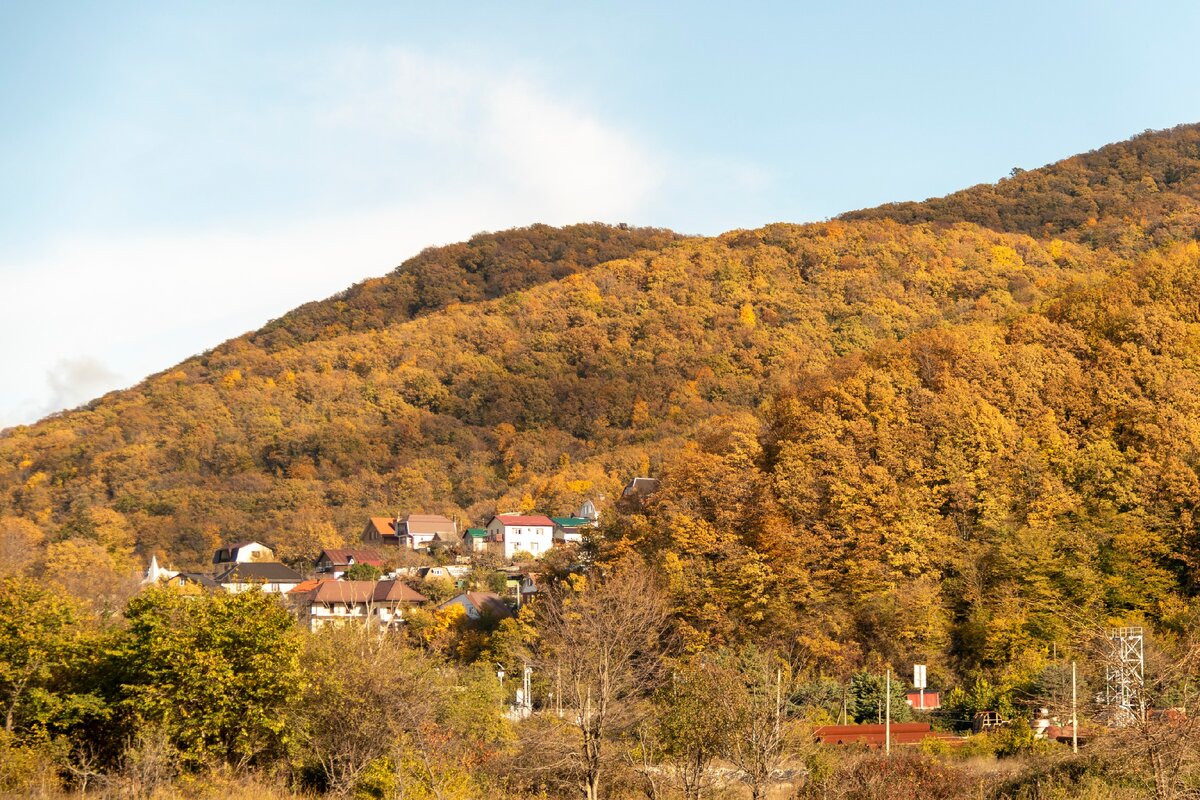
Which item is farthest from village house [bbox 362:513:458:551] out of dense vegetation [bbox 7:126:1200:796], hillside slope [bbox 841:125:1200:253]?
hillside slope [bbox 841:125:1200:253]

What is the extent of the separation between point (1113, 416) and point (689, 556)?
45.8 feet

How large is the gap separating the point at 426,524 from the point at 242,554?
1096 cm

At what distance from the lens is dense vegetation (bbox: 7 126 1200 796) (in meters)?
34.2

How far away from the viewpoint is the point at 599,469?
8144 centimetres

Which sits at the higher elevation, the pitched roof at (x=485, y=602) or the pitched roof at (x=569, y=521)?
the pitched roof at (x=569, y=521)

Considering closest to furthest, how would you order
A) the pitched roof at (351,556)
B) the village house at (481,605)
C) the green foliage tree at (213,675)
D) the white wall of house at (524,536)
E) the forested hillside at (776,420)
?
the green foliage tree at (213,675) → the forested hillside at (776,420) → the village house at (481,605) → the pitched roof at (351,556) → the white wall of house at (524,536)

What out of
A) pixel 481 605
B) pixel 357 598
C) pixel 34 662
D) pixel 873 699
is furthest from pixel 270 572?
pixel 34 662

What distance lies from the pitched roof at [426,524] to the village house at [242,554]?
819 cm

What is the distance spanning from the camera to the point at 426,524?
77.1 metres

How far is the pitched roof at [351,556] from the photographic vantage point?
6744 cm

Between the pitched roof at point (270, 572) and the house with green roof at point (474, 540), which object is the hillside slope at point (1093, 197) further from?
the pitched roof at point (270, 572)

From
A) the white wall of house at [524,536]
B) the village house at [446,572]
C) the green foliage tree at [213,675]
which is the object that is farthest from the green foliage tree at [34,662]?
the white wall of house at [524,536]

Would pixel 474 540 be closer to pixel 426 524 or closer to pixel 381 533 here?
pixel 426 524

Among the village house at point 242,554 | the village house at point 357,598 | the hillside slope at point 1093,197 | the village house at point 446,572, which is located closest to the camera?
the village house at point 357,598
